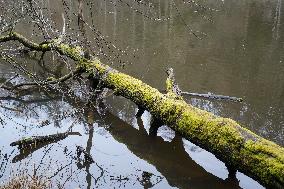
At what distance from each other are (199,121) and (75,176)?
2.52 metres

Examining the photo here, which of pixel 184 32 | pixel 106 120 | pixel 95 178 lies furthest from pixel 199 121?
pixel 184 32

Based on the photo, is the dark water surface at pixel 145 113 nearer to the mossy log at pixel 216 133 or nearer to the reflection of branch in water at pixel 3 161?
the reflection of branch in water at pixel 3 161

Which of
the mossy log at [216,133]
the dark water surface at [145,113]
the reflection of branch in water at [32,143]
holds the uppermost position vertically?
the mossy log at [216,133]

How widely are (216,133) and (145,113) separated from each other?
12.4 ft

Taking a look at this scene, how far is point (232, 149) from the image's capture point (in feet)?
24.7

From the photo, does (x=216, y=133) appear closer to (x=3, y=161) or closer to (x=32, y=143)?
(x=32, y=143)

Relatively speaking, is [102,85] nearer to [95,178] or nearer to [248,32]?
[95,178]

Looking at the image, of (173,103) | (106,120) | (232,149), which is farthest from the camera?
(106,120)

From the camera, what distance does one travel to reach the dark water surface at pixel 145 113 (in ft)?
26.0

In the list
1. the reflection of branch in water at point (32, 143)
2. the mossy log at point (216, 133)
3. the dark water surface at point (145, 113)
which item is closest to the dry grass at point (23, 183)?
the dark water surface at point (145, 113)

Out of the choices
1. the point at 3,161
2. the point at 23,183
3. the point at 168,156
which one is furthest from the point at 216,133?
the point at 3,161

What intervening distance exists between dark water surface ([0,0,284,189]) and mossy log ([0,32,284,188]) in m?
0.68

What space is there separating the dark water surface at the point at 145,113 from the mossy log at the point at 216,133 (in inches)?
26.7

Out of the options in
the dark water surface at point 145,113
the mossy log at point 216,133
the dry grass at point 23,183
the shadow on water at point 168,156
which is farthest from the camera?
the shadow on water at point 168,156
